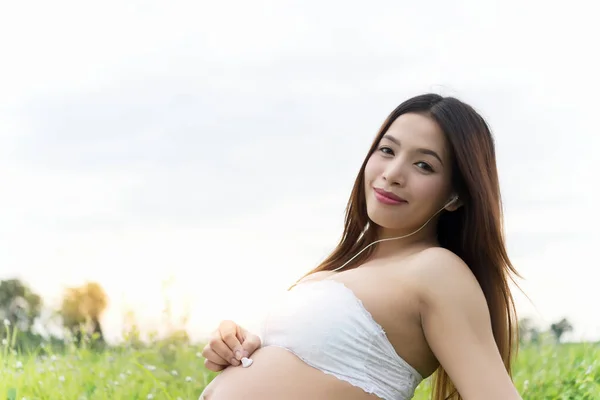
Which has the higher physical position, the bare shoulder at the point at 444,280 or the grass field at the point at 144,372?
the bare shoulder at the point at 444,280

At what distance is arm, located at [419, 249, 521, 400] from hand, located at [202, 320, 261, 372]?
1.43 feet

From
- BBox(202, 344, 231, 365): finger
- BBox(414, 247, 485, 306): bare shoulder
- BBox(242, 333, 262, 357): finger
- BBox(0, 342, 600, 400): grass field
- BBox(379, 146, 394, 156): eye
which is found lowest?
BBox(0, 342, 600, 400): grass field

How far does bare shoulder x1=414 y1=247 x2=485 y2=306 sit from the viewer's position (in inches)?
68.1

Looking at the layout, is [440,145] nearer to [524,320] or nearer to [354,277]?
[354,277]

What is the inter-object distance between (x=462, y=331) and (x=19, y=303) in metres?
2.80

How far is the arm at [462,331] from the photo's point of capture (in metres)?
1.67

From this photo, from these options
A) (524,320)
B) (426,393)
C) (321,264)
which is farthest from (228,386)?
(524,320)

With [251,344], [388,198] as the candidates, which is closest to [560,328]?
[388,198]

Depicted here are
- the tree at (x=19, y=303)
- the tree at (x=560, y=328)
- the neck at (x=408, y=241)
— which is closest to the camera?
the neck at (x=408, y=241)

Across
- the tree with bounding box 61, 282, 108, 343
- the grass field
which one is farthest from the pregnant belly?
the tree with bounding box 61, 282, 108, 343

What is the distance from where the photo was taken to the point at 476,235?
190cm

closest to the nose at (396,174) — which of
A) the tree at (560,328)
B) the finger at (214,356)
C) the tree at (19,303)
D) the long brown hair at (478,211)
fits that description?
the long brown hair at (478,211)

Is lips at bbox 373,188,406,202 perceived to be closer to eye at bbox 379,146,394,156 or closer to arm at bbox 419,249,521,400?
eye at bbox 379,146,394,156

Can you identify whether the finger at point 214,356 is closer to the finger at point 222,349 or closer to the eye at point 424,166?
the finger at point 222,349
